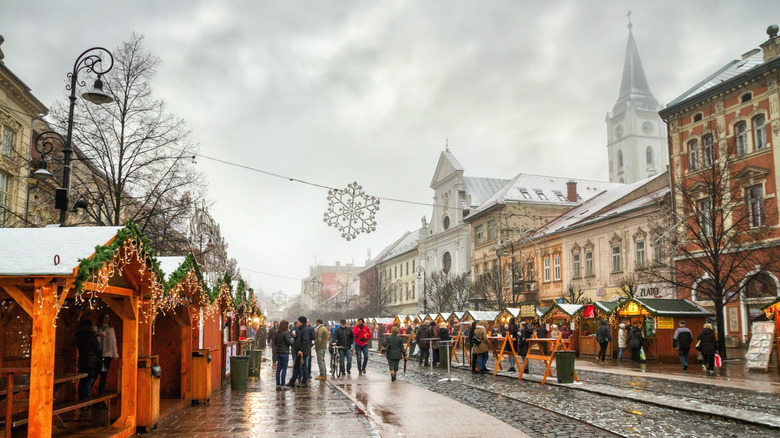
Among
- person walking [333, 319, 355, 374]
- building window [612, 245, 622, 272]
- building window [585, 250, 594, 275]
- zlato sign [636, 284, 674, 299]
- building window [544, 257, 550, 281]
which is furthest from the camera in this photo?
building window [544, 257, 550, 281]

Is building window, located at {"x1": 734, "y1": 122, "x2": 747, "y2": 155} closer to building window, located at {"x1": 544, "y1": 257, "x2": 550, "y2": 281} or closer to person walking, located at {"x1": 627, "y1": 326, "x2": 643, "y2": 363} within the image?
person walking, located at {"x1": 627, "y1": 326, "x2": 643, "y2": 363}

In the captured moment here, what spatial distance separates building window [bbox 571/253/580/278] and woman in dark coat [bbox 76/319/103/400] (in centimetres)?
3811

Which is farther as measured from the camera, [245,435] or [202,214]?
[202,214]

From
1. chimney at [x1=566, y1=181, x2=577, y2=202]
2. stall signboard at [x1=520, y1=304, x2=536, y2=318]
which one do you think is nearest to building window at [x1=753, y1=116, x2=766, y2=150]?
stall signboard at [x1=520, y1=304, x2=536, y2=318]

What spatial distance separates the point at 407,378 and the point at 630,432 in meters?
11.4

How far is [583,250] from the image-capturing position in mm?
45250

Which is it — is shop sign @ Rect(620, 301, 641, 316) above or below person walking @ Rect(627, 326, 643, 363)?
above

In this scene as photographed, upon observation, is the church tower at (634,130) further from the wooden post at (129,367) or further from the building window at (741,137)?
the wooden post at (129,367)

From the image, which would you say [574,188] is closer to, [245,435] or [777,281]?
[777,281]

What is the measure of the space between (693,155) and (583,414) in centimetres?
2581

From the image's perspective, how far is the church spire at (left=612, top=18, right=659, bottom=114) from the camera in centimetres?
10038

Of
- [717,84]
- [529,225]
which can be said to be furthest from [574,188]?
[717,84]

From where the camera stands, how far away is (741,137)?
3133 cm

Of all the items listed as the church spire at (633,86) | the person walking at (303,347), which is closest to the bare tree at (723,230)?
the person walking at (303,347)
